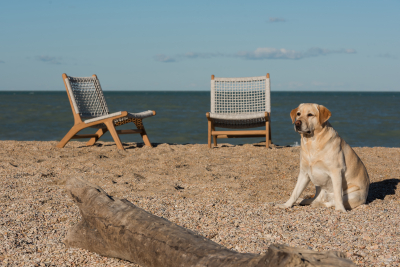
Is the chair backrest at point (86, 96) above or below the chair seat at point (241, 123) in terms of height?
above

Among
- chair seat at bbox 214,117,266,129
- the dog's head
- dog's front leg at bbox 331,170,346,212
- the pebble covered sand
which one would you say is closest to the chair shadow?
the pebble covered sand

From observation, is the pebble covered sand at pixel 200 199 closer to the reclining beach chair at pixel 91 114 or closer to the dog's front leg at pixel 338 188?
the dog's front leg at pixel 338 188

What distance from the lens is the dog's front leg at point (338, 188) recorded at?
10.8 feet

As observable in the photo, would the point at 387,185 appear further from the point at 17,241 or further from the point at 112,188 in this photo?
the point at 17,241

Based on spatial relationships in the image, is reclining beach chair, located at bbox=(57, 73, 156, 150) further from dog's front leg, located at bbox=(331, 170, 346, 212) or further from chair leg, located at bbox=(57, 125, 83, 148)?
dog's front leg, located at bbox=(331, 170, 346, 212)

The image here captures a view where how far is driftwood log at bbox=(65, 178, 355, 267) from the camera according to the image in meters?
1.45

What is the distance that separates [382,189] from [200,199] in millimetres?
2437

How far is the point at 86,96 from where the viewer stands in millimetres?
7730

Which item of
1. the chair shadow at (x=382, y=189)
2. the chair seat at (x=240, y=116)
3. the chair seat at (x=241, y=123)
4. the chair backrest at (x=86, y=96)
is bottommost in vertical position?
the chair shadow at (x=382, y=189)

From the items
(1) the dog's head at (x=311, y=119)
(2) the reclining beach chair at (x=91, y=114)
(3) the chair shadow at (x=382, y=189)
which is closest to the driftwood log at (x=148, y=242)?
(1) the dog's head at (x=311, y=119)

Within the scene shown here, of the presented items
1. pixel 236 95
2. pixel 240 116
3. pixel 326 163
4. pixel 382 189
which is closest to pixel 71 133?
pixel 240 116

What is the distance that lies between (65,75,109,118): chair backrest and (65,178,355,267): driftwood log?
4.98 m

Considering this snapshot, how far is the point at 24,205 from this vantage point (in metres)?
3.53

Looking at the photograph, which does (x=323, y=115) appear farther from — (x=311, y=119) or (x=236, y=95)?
(x=236, y=95)
